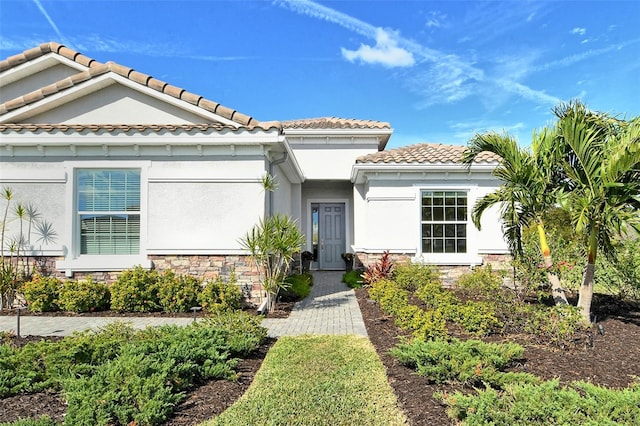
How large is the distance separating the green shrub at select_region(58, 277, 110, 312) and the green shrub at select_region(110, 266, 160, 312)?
1.23 feet

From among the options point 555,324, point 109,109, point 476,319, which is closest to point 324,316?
point 476,319

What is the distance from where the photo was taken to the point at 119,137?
841 centimetres

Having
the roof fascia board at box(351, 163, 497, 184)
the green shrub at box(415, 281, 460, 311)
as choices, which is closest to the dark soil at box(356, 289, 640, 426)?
the green shrub at box(415, 281, 460, 311)

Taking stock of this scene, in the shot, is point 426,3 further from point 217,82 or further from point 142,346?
point 142,346

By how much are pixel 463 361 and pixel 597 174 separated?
4156mm

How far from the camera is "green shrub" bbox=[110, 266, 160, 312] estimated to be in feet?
26.2

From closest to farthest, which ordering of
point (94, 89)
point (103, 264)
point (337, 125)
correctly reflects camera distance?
point (103, 264)
point (94, 89)
point (337, 125)

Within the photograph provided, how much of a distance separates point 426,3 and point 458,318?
8.31 m

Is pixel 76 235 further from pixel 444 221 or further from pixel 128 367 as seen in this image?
pixel 444 221

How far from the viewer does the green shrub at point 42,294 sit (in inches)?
318

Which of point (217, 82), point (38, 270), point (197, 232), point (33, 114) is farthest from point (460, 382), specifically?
point (217, 82)

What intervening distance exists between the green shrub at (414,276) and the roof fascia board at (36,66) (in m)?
10.6

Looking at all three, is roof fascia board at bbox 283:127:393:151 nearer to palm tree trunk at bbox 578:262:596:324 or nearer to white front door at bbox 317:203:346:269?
white front door at bbox 317:203:346:269

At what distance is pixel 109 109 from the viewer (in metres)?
9.43
